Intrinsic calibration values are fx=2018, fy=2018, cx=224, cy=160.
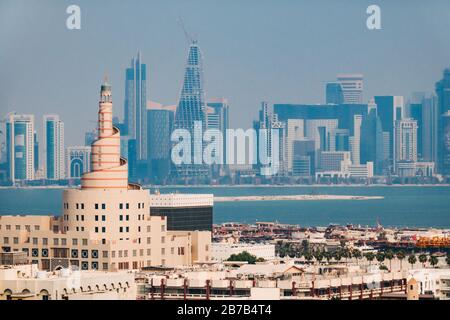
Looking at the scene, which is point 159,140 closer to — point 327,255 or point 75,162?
point 75,162

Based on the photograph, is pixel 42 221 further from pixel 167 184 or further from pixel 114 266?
pixel 167 184

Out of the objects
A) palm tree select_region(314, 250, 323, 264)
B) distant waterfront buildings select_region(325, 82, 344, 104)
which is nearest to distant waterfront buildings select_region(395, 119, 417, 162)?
distant waterfront buildings select_region(325, 82, 344, 104)

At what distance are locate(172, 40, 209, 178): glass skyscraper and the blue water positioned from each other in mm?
1305

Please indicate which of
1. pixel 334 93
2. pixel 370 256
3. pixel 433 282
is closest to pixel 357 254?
pixel 370 256

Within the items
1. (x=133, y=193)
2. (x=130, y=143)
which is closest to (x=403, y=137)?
(x=130, y=143)

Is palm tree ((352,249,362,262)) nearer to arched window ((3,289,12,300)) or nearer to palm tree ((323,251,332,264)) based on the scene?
palm tree ((323,251,332,264))

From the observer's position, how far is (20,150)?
2403 inches

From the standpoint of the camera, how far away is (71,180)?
62.4 m

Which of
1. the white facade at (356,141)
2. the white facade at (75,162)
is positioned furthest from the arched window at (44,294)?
the white facade at (356,141)

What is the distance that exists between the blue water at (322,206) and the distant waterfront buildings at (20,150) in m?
1.20

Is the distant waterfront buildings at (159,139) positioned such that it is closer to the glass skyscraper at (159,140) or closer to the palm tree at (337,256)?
the glass skyscraper at (159,140)

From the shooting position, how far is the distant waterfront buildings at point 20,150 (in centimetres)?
5822
